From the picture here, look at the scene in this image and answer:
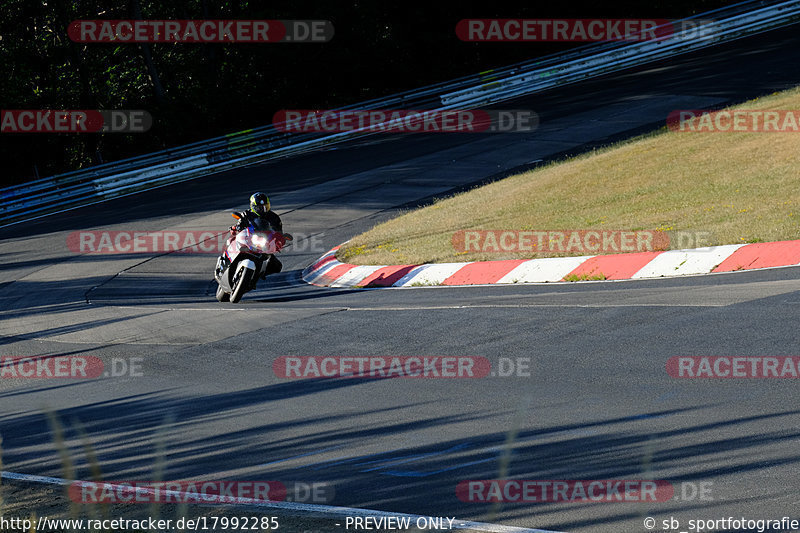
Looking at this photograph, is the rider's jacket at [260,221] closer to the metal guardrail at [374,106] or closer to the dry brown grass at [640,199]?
the dry brown grass at [640,199]

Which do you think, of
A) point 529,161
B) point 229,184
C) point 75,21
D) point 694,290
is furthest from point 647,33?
point 694,290

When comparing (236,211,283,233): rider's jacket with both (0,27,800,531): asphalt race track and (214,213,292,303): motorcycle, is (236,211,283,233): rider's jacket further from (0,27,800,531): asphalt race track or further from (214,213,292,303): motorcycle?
(0,27,800,531): asphalt race track

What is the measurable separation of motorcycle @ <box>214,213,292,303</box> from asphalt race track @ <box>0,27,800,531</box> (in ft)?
1.13

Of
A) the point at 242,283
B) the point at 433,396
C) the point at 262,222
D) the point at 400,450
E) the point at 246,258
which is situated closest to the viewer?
the point at 400,450

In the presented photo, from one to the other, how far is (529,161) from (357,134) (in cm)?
1093

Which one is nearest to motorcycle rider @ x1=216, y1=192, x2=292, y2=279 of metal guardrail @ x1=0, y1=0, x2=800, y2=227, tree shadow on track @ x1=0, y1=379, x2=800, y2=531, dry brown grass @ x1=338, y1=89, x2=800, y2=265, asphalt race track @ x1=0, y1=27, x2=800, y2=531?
asphalt race track @ x1=0, y1=27, x2=800, y2=531

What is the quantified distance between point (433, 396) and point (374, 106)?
30.2m

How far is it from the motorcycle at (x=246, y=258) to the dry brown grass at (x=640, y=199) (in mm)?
2073

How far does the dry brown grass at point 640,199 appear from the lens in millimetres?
13320

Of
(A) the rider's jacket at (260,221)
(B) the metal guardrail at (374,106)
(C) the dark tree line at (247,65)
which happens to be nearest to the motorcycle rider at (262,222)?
(A) the rider's jacket at (260,221)

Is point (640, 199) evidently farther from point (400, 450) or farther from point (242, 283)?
point (400, 450)

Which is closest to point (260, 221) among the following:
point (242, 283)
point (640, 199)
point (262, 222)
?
point (262, 222)

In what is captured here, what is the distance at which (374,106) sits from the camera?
3688 centimetres

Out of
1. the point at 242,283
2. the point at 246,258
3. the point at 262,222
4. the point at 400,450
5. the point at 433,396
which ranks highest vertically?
the point at 262,222
